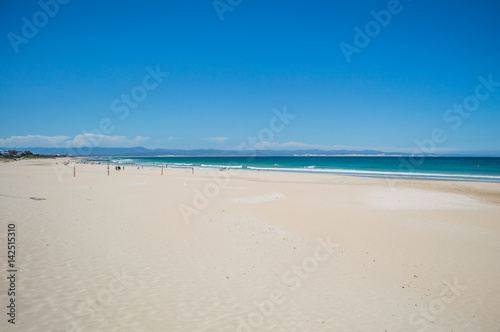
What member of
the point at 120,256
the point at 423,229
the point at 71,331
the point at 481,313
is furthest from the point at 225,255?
the point at 423,229

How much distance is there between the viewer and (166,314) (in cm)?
477

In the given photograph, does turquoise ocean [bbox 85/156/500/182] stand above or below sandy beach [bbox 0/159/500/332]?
above

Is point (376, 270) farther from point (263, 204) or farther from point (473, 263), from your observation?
point (263, 204)

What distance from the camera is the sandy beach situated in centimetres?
482

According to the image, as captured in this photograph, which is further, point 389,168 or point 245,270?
point 389,168

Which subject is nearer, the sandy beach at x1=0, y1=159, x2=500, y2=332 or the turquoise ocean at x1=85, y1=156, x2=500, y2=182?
the sandy beach at x1=0, y1=159, x2=500, y2=332

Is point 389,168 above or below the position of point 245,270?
above

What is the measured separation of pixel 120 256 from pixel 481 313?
8.75 metres

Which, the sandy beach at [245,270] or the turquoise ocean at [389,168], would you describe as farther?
the turquoise ocean at [389,168]

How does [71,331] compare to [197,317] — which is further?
[197,317]

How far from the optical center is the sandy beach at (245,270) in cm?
482

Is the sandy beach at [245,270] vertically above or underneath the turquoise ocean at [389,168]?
underneath

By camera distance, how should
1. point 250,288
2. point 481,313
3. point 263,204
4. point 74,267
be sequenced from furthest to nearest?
point 263,204
point 74,267
point 250,288
point 481,313

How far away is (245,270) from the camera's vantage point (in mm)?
6828
